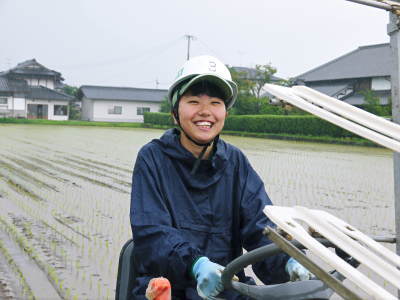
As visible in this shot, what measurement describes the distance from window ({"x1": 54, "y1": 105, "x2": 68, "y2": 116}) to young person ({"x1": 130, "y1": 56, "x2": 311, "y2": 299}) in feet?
163

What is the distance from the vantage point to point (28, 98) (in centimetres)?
4800

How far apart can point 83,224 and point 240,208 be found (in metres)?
4.53

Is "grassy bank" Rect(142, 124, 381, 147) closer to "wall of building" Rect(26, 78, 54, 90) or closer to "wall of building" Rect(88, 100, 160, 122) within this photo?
"wall of building" Rect(88, 100, 160, 122)

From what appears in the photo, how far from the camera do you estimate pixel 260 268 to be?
186 cm

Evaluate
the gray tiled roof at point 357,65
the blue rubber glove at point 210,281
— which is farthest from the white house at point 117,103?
the blue rubber glove at point 210,281

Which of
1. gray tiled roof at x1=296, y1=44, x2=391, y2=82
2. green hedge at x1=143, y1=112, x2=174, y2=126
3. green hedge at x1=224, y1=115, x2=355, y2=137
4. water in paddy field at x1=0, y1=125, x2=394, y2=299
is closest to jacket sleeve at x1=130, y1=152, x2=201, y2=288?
water in paddy field at x1=0, y1=125, x2=394, y2=299

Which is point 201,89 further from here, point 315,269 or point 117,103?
point 117,103

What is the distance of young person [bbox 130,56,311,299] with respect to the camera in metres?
1.72

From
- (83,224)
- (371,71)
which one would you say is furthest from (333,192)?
(371,71)

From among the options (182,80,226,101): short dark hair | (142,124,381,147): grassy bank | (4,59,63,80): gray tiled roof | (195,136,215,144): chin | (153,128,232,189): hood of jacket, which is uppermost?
(4,59,63,80): gray tiled roof

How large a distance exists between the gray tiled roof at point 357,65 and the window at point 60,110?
2322cm

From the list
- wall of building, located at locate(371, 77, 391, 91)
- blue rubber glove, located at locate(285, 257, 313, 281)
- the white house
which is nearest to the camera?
blue rubber glove, located at locate(285, 257, 313, 281)

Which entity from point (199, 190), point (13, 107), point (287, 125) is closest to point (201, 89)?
point (199, 190)

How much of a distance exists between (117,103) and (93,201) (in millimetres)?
46780
